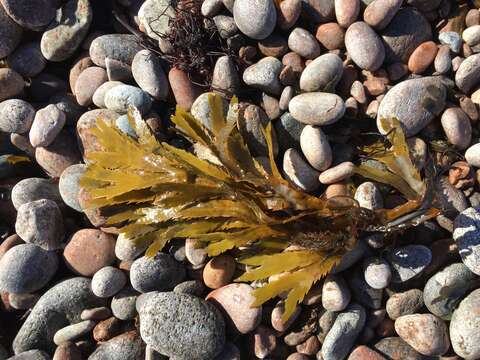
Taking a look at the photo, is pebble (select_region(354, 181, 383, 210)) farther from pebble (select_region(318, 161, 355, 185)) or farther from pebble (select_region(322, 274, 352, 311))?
pebble (select_region(322, 274, 352, 311))

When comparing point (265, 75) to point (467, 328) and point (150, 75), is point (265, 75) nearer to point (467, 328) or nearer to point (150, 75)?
point (150, 75)

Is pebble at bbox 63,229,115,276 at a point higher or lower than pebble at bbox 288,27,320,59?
lower

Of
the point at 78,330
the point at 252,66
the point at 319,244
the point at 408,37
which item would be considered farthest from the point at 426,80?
the point at 78,330

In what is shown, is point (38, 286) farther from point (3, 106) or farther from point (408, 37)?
point (408, 37)

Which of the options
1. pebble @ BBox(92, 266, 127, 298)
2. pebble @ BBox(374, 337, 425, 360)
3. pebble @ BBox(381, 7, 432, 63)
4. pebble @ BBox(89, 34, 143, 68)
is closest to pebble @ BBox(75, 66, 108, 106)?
pebble @ BBox(89, 34, 143, 68)

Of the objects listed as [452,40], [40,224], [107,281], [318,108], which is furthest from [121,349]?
[452,40]

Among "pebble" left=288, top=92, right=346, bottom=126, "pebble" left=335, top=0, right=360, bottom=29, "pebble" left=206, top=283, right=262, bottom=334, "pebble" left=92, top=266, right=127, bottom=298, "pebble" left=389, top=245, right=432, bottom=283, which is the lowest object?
"pebble" left=389, top=245, right=432, bottom=283

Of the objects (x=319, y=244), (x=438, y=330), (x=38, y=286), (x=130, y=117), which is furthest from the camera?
(x=38, y=286)
